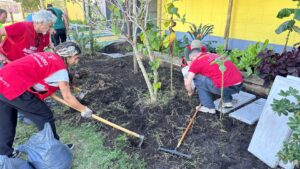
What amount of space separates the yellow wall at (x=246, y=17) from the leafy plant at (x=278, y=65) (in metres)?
1.84

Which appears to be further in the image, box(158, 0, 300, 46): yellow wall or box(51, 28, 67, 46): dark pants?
box(51, 28, 67, 46): dark pants

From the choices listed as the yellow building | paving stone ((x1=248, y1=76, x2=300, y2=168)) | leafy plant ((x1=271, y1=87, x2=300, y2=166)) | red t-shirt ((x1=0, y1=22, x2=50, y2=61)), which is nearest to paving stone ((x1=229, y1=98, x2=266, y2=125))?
paving stone ((x1=248, y1=76, x2=300, y2=168))

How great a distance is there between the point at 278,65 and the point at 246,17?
8.74 feet

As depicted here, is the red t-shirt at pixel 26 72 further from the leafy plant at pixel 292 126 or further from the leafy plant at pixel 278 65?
the leafy plant at pixel 278 65

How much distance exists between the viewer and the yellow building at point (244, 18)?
5.10 metres

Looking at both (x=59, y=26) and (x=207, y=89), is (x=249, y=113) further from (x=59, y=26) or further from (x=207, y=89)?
(x=59, y=26)

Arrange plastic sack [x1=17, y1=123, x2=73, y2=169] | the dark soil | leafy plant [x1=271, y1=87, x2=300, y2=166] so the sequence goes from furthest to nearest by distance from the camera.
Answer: the dark soil, plastic sack [x1=17, y1=123, x2=73, y2=169], leafy plant [x1=271, y1=87, x2=300, y2=166]

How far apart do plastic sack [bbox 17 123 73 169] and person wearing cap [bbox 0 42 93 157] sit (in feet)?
0.66

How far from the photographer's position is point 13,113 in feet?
7.30

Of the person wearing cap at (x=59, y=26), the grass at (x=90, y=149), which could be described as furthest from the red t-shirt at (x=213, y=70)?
the person wearing cap at (x=59, y=26)

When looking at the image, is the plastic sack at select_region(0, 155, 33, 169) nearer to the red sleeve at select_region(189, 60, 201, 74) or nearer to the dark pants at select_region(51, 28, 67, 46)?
the red sleeve at select_region(189, 60, 201, 74)

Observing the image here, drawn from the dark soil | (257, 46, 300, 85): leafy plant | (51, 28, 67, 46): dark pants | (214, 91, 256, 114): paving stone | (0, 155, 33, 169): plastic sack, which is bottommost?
the dark soil

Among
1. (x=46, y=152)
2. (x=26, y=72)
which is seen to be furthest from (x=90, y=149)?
(x=26, y=72)

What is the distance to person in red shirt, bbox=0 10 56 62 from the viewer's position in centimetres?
297
